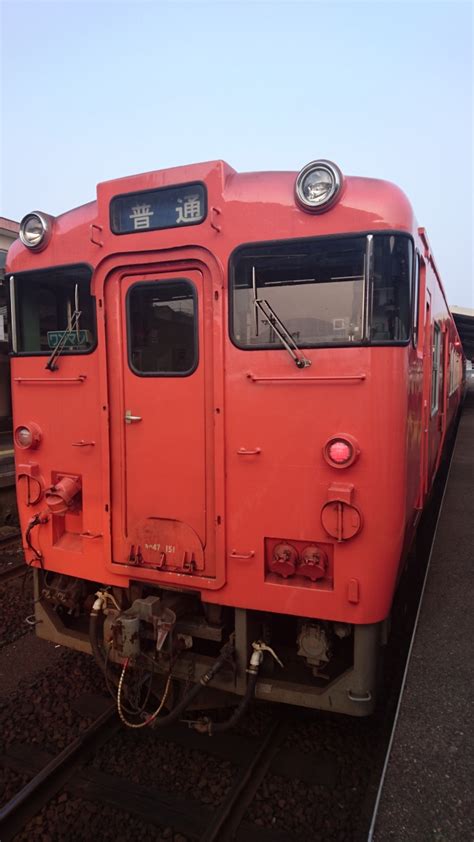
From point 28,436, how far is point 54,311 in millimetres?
880

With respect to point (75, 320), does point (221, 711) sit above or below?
below

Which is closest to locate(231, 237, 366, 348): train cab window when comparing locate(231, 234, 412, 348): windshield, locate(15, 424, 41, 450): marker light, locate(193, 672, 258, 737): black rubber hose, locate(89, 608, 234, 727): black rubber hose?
locate(231, 234, 412, 348): windshield

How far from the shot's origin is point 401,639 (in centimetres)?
488

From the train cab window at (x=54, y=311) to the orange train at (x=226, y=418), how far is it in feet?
0.04

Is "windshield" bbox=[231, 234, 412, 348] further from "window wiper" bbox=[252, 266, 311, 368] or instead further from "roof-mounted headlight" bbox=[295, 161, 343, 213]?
"roof-mounted headlight" bbox=[295, 161, 343, 213]

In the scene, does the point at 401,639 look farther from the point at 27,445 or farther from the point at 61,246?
the point at 61,246

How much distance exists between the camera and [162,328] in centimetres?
336

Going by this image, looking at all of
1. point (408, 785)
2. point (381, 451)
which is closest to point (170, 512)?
Result: point (381, 451)

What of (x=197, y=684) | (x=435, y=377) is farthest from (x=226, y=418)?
(x=435, y=377)

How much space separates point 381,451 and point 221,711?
8.03 feet

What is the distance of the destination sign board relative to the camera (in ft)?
10.2

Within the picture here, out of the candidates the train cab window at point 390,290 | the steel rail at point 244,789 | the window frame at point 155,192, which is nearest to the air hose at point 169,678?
the steel rail at point 244,789

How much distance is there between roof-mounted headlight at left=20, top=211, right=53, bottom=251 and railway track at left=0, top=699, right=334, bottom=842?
325 centimetres

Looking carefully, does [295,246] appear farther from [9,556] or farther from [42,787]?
[9,556]
